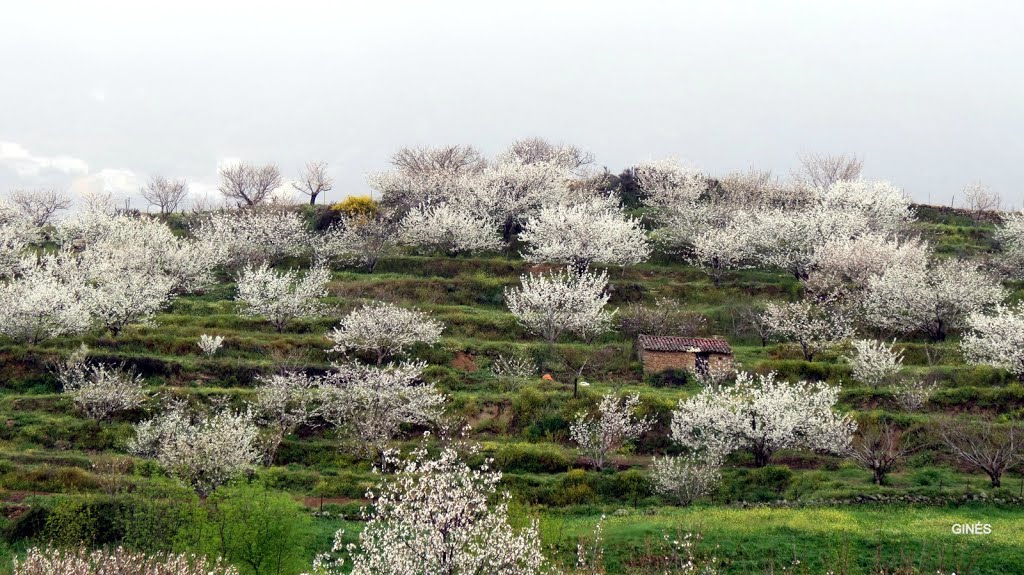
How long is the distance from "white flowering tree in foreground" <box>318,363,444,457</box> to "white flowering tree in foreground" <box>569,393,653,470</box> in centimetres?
663

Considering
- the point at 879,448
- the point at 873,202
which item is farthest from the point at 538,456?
the point at 873,202

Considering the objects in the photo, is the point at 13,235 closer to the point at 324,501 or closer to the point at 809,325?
the point at 324,501

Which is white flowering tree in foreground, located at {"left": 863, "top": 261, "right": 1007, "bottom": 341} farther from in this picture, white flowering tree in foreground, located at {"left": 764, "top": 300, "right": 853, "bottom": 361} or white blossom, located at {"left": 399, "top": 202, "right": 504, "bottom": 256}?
white blossom, located at {"left": 399, "top": 202, "right": 504, "bottom": 256}

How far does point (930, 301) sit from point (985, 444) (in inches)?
762

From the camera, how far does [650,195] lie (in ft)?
283

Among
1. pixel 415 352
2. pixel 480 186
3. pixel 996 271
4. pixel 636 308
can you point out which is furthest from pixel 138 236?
pixel 996 271

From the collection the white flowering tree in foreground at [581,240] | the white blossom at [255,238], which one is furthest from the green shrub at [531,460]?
the white blossom at [255,238]

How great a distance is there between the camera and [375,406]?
3806cm

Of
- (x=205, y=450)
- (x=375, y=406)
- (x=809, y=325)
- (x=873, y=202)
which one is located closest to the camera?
(x=205, y=450)

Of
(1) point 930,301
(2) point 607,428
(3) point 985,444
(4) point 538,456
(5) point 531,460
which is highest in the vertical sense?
(1) point 930,301

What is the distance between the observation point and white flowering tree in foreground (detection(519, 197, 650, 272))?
62.5m

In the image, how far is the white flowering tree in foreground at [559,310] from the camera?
49656mm

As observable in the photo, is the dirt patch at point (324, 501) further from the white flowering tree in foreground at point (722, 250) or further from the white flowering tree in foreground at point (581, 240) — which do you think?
the white flowering tree in foreground at point (722, 250)
